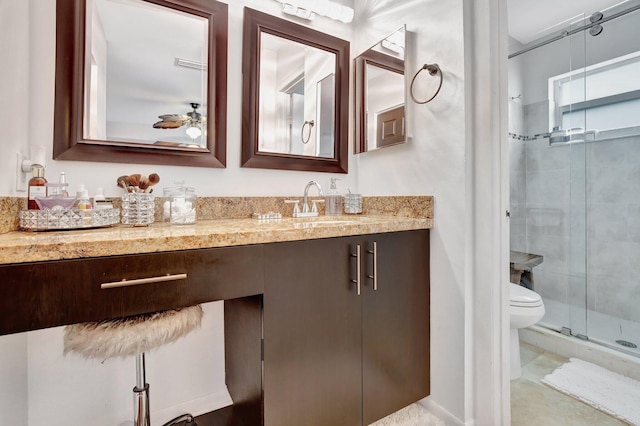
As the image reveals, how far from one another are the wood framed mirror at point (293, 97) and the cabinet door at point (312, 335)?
73 centimetres

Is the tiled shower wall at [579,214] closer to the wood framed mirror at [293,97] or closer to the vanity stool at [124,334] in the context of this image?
the wood framed mirror at [293,97]

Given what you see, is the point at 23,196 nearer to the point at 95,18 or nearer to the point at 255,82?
the point at 95,18

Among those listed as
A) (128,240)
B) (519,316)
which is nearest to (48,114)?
(128,240)

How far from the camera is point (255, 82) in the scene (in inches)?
59.6

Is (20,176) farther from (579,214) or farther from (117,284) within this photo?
(579,214)

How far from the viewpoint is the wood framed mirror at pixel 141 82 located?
115cm

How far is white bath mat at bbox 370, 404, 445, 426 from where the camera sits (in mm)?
1316

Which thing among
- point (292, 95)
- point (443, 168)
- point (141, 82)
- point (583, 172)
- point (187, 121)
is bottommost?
point (443, 168)

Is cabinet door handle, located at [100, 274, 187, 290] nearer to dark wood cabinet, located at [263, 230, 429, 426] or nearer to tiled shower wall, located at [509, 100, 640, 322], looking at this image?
dark wood cabinet, located at [263, 230, 429, 426]

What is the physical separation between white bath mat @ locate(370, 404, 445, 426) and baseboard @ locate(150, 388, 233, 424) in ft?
2.40

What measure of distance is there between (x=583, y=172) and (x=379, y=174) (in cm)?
167

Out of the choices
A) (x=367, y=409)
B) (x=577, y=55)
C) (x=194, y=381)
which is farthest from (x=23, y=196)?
(x=577, y=55)

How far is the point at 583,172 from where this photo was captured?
84.6 inches

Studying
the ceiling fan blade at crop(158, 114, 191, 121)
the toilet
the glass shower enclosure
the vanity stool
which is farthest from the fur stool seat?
the glass shower enclosure
